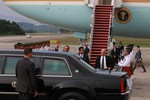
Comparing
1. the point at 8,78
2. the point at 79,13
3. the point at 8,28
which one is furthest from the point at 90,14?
the point at 8,28

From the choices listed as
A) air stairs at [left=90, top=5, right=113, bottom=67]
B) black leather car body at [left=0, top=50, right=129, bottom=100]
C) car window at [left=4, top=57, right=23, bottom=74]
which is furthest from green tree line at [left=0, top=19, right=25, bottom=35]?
black leather car body at [left=0, top=50, right=129, bottom=100]

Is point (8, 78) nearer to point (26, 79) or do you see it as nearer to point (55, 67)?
point (26, 79)

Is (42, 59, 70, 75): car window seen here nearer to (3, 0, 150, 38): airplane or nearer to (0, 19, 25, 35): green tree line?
(3, 0, 150, 38): airplane

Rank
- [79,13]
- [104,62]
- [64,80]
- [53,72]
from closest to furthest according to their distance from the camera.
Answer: [64,80] < [53,72] < [104,62] < [79,13]

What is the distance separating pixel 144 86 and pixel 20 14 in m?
10.9

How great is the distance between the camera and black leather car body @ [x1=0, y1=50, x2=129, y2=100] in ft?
31.0

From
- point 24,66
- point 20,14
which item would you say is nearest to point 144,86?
point 24,66

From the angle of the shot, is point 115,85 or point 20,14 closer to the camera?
point 115,85

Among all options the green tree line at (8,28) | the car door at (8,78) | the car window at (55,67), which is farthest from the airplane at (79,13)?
Answer: the green tree line at (8,28)

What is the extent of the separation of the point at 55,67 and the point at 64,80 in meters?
0.39

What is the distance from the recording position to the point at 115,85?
372 inches

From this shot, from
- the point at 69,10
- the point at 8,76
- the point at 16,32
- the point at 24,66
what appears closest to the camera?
the point at 24,66

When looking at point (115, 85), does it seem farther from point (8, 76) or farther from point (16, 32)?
point (16, 32)

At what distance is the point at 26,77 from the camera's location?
902cm
